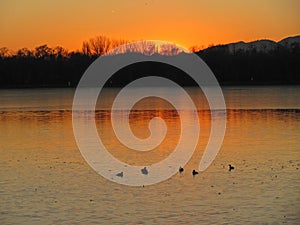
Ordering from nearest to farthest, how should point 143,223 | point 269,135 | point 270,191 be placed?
point 143,223 → point 270,191 → point 269,135

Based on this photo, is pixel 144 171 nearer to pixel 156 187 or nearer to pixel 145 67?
pixel 156 187

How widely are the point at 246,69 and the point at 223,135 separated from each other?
3034 inches

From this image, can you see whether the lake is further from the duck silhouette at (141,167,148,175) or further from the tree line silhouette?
the tree line silhouette

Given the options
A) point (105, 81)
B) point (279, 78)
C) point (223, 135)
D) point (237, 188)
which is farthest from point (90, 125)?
point (105, 81)

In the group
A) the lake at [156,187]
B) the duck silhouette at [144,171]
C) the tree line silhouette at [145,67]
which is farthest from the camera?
the tree line silhouette at [145,67]

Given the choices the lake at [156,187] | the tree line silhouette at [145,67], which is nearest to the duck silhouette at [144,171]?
the lake at [156,187]

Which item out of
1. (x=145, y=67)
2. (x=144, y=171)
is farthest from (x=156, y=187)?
(x=145, y=67)

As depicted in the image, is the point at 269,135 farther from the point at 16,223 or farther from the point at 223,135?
the point at 16,223

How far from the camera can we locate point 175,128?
2466 centimetres

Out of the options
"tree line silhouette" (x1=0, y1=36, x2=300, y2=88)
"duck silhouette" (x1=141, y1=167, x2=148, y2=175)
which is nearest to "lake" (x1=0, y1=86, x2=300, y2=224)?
"duck silhouette" (x1=141, y1=167, x2=148, y2=175)

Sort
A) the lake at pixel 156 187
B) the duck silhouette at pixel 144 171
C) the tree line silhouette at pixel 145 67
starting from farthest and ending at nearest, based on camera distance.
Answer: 1. the tree line silhouette at pixel 145 67
2. the duck silhouette at pixel 144 171
3. the lake at pixel 156 187

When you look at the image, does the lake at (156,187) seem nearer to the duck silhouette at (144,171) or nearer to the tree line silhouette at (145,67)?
the duck silhouette at (144,171)

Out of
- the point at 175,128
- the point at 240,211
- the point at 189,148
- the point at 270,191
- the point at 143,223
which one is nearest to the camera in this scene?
the point at 143,223

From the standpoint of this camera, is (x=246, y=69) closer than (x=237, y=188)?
No
